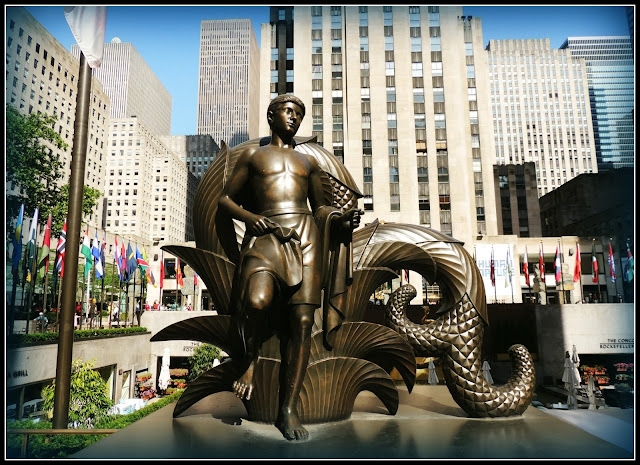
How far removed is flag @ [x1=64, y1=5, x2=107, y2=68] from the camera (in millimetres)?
9545

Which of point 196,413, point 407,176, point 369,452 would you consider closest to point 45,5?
point 196,413

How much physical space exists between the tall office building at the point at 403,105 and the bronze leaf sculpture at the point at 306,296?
124 ft

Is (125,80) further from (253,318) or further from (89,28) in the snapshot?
(253,318)

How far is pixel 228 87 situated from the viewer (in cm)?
16088

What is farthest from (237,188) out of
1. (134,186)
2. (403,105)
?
(134,186)

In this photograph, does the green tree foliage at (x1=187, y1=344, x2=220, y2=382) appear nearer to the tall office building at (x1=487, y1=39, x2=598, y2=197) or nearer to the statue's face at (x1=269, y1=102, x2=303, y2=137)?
the statue's face at (x1=269, y1=102, x2=303, y2=137)

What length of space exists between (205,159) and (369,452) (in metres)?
140

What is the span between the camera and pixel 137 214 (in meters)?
102

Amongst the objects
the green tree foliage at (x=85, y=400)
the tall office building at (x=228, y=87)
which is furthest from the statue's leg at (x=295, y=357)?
the tall office building at (x=228, y=87)

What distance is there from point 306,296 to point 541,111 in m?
129

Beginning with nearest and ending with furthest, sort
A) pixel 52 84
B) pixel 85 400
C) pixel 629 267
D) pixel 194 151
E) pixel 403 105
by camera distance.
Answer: pixel 85 400
pixel 629 267
pixel 403 105
pixel 52 84
pixel 194 151

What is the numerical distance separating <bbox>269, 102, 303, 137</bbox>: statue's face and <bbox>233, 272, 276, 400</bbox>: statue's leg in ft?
6.89

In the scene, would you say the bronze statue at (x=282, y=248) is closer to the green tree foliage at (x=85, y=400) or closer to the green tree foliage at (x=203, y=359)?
the green tree foliage at (x=85, y=400)

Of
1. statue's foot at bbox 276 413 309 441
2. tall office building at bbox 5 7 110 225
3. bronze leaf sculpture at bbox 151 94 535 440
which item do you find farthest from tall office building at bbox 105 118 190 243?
statue's foot at bbox 276 413 309 441
